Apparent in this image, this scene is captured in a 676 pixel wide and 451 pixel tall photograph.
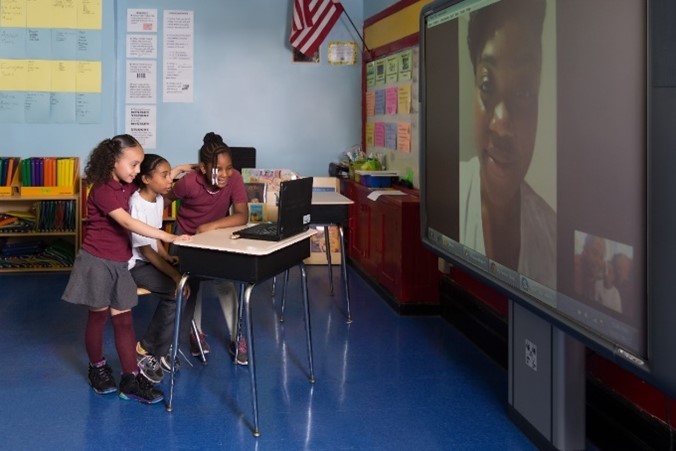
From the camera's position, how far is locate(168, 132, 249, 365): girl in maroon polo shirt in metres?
3.59

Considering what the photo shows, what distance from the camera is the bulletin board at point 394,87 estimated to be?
5254mm

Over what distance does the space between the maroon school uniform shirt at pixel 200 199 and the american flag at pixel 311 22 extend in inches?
124

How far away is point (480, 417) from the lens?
10.2 ft

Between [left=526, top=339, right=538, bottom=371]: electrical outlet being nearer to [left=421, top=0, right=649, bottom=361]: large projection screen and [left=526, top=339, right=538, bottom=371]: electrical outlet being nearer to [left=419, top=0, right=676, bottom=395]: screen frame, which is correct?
[left=421, top=0, right=649, bottom=361]: large projection screen

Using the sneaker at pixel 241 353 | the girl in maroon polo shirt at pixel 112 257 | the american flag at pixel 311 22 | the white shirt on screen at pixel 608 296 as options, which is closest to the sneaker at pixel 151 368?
the girl in maroon polo shirt at pixel 112 257

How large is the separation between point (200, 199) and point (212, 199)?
0.06m

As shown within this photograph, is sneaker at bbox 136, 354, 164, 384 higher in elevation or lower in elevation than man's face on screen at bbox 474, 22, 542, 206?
lower

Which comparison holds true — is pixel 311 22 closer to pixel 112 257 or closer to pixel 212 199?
pixel 212 199

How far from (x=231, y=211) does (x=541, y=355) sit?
200 centimetres

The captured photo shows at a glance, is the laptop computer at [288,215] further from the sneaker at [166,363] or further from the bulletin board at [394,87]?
the bulletin board at [394,87]

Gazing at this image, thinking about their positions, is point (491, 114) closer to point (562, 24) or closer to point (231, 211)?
point (562, 24)

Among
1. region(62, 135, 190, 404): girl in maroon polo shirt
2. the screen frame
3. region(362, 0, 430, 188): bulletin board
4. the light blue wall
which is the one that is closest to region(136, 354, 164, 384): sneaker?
region(62, 135, 190, 404): girl in maroon polo shirt

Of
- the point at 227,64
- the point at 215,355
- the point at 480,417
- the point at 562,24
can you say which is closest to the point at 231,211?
the point at 215,355

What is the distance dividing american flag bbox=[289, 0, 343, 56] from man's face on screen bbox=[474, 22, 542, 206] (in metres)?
4.02
